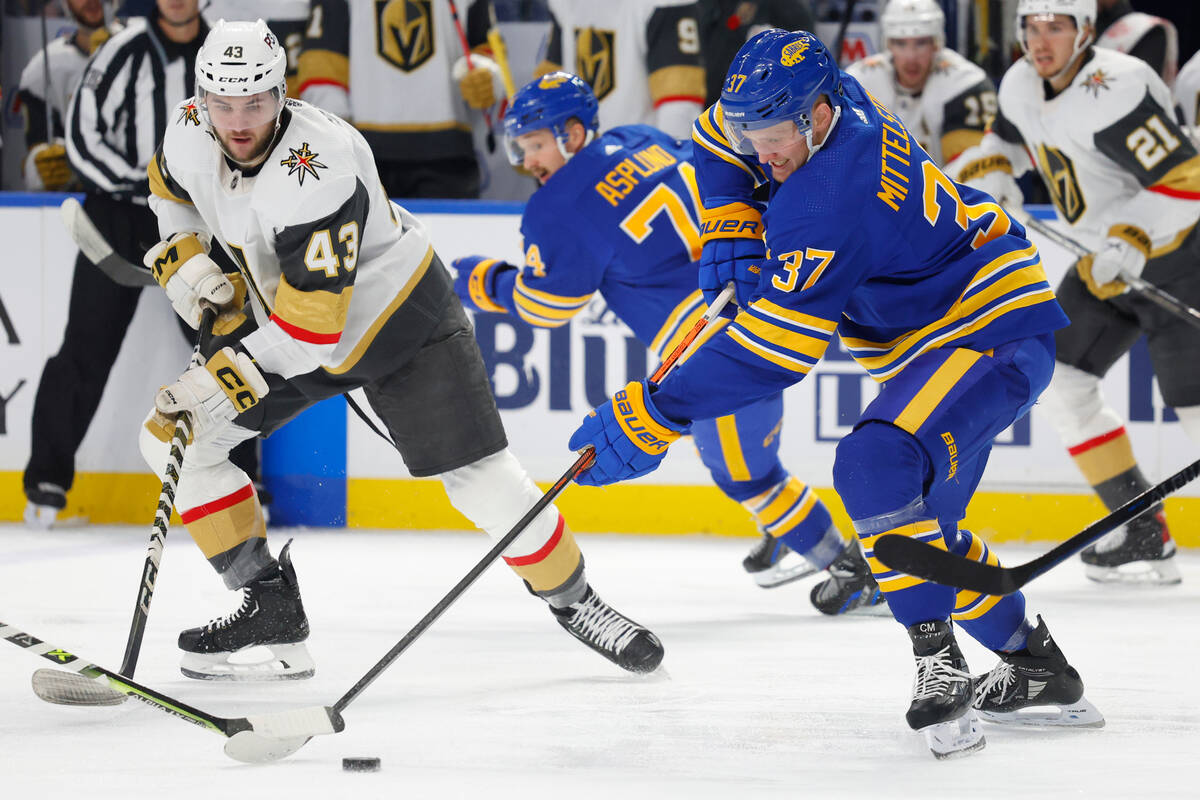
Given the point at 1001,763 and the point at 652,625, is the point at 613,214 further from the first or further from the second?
the point at 1001,763

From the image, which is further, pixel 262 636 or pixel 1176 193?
pixel 1176 193

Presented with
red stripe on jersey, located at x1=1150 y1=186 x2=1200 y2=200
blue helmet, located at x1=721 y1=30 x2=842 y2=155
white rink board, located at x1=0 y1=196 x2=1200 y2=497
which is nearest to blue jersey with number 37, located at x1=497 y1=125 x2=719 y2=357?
blue helmet, located at x1=721 y1=30 x2=842 y2=155

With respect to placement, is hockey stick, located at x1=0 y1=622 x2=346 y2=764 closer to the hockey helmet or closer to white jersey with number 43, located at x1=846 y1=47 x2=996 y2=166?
the hockey helmet

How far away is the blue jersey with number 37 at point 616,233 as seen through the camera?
3707mm

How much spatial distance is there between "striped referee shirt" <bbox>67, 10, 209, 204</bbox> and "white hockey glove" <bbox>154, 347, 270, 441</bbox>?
2.41 meters

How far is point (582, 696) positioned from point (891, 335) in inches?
38.0

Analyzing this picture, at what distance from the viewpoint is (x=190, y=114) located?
10.00 feet

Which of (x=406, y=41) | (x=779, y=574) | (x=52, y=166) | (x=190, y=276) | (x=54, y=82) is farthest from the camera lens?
(x=54, y=82)

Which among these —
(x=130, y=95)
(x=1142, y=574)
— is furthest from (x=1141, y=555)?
(x=130, y=95)

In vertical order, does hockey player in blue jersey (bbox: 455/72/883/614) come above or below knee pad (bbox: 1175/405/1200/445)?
above

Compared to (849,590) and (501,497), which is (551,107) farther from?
(849,590)

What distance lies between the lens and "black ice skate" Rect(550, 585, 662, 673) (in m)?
3.17

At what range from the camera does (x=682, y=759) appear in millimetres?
2604

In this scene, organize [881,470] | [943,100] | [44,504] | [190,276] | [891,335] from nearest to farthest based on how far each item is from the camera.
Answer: [881,470] < [891,335] < [190,276] < [44,504] < [943,100]
